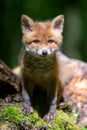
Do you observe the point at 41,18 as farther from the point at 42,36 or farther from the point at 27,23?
the point at 42,36

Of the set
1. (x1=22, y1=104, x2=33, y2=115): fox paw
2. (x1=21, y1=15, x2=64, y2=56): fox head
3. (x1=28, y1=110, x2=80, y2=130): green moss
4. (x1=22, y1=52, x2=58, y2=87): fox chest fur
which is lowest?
(x1=28, y1=110, x2=80, y2=130): green moss

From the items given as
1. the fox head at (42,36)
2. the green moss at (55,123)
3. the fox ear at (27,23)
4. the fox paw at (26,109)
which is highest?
the fox ear at (27,23)

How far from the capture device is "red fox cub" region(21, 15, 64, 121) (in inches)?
298

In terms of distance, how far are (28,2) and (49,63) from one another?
1229 cm

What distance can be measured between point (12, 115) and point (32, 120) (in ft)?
1.25

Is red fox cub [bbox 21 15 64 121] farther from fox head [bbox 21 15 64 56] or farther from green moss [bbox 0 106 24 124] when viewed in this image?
green moss [bbox 0 106 24 124]

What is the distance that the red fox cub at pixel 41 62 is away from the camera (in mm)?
7562

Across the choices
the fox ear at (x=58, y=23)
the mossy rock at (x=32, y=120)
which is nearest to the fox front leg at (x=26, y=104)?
the mossy rock at (x=32, y=120)

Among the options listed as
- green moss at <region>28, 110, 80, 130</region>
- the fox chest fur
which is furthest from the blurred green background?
green moss at <region>28, 110, 80, 130</region>

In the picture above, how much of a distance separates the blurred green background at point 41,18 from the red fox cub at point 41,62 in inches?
407

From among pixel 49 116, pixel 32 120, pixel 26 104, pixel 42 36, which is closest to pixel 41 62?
pixel 42 36

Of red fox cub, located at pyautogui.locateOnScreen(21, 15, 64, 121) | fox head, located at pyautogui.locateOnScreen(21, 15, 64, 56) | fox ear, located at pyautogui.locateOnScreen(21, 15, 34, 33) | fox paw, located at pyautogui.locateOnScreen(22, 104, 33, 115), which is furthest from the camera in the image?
fox ear, located at pyautogui.locateOnScreen(21, 15, 34, 33)

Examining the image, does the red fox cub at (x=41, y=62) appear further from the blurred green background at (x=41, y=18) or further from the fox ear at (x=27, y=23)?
the blurred green background at (x=41, y=18)

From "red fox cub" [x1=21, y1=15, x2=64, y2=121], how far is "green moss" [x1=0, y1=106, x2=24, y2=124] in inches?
11.6
